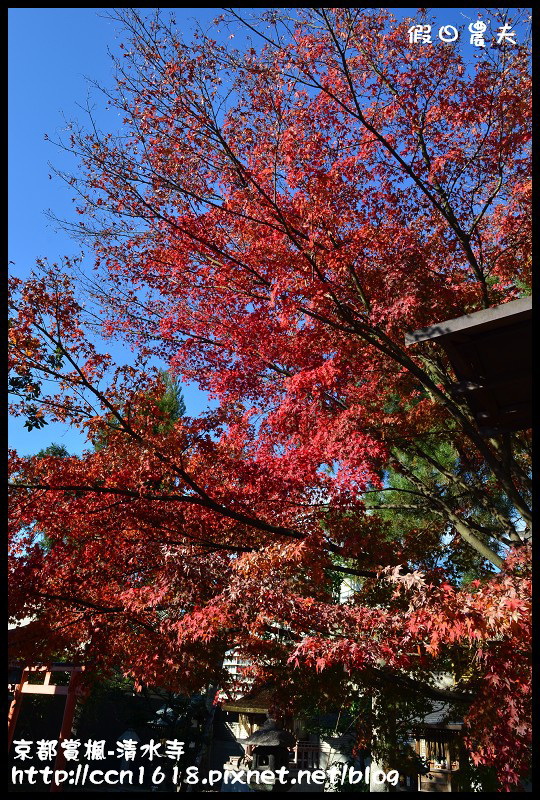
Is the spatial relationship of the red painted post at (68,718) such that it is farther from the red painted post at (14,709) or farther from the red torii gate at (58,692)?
the red painted post at (14,709)

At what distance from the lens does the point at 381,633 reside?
6066mm

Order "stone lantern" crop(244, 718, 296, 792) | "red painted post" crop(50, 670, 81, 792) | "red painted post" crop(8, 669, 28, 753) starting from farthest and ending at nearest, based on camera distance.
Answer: "red painted post" crop(8, 669, 28, 753)
"red painted post" crop(50, 670, 81, 792)
"stone lantern" crop(244, 718, 296, 792)

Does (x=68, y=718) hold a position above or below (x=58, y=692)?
below

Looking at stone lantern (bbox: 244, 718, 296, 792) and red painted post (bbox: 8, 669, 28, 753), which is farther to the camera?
red painted post (bbox: 8, 669, 28, 753)

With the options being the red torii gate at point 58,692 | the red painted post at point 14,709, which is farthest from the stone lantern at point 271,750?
the red painted post at point 14,709

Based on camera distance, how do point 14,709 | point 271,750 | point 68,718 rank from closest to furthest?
1. point 271,750
2. point 68,718
3. point 14,709

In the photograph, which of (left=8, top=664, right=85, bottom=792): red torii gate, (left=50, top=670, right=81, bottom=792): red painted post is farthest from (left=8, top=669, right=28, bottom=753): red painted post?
(left=50, top=670, right=81, bottom=792): red painted post

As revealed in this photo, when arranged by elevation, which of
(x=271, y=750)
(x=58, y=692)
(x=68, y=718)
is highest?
(x=58, y=692)

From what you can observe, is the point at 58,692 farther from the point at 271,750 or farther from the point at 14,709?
the point at 271,750

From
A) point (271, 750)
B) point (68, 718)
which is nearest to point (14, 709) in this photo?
point (68, 718)

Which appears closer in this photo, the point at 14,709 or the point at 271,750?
the point at 271,750

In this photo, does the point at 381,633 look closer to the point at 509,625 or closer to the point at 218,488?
the point at 509,625

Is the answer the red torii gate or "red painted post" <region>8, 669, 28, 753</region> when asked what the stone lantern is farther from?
"red painted post" <region>8, 669, 28, 753</region>

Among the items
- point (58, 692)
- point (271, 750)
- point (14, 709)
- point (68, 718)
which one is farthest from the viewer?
point (58, 692)
